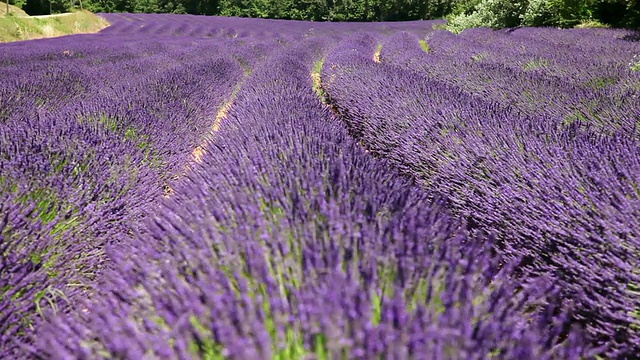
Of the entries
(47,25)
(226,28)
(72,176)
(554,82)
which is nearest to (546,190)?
(72,176)

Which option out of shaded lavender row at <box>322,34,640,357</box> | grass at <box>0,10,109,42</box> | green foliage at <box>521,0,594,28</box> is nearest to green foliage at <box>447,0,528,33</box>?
green foliage at <box>521,0,594,28</box>

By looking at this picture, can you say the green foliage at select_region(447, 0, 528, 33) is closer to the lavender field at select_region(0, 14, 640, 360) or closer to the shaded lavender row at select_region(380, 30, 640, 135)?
the shaded lavender row at select_region(380, 30, 640, 135)

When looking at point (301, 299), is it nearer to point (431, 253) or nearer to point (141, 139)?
point (431, 253)

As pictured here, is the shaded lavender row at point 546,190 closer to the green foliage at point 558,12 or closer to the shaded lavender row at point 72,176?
the shaded lavender row at point 72,176

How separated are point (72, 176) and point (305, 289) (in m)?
1.82

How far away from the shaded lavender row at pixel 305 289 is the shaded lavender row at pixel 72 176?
349 millimetres

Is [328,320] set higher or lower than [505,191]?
higher

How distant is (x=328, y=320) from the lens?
0.92 metres

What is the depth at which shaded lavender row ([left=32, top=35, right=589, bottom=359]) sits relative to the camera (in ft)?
3.10

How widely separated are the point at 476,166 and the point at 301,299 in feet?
5.84

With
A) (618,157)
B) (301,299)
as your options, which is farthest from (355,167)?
(618,157)

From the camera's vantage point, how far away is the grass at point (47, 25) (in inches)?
589

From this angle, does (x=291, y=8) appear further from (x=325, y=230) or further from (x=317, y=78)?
(x=325, y=230)

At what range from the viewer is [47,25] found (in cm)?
1705
